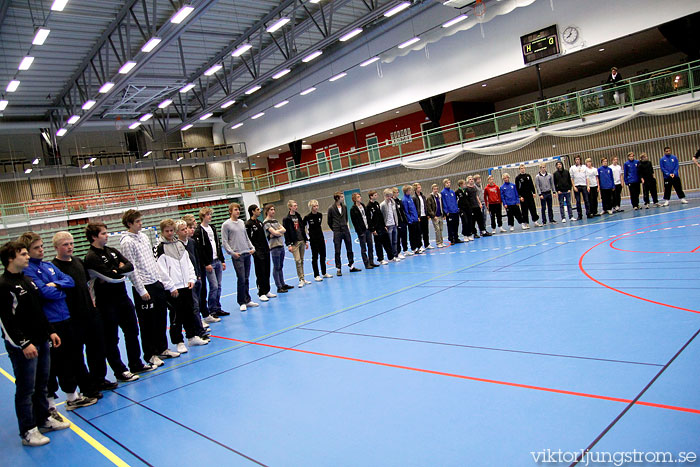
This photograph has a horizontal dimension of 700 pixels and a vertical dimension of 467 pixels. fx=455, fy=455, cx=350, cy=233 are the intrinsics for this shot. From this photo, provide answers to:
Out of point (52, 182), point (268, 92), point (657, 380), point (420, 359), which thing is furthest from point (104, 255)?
point (52, 182)

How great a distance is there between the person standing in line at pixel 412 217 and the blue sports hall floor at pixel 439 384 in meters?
4.61

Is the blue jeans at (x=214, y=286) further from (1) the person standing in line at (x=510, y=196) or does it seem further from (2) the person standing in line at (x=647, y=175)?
(2) the person standing in line at (x=647, y=175)

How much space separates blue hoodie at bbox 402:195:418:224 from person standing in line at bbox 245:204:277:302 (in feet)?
13.7

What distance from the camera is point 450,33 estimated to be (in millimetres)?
20281

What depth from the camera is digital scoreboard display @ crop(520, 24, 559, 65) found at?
1889cm

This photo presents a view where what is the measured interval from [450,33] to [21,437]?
68.6 ft

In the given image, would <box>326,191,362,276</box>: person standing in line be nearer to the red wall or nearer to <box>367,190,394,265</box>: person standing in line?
<box>367,190,394,265</box>: person standing in line

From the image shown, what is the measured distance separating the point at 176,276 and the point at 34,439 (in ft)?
7.28

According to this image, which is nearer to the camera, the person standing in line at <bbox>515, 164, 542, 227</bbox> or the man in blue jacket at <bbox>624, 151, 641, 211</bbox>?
the man in blue jacket at <bbox>624, 151, 641, 211</bbox>

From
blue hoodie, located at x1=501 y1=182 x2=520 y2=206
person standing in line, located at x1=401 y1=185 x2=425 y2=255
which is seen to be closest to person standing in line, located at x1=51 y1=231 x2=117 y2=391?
person standing in line, located at x1=401 y1=185 x2=425 y2=255

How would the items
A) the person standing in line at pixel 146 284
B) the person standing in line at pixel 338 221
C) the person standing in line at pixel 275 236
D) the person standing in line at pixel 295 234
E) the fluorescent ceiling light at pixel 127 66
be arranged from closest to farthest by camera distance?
the person standing in line at pixel 146 284 < the person standing in line at pixel 275 236 < the person standing in line at pixel 295 234 < the person standing in line at pixel 338 221 < the fluorescent ceiling light at pixel 127 66

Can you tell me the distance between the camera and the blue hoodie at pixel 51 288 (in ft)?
13.2

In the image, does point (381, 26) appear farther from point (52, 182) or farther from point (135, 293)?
point (52, 182)

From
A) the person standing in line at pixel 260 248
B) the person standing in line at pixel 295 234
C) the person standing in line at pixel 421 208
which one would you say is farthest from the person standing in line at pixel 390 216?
the person standing in line at pixel 260 248
